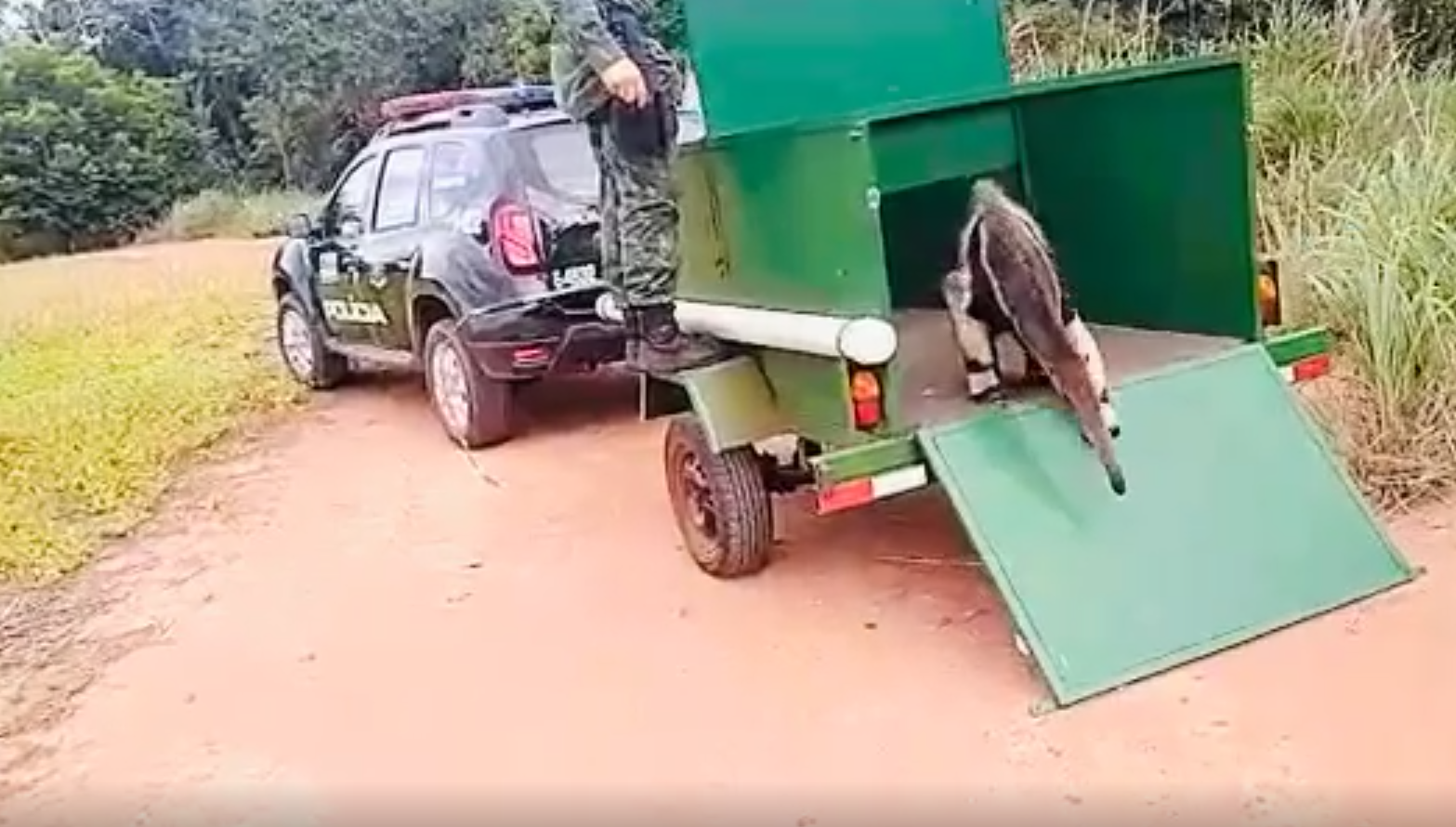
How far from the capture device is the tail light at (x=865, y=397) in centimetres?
438

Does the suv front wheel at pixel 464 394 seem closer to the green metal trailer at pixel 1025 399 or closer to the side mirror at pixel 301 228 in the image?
the side mirror at pixel 301 228

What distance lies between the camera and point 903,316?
6133mm

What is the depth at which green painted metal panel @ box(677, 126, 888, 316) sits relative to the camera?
427 centimetres

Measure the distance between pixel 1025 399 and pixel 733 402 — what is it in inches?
37.5

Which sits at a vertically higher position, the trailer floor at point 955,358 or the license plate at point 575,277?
the license plate at point 575,277

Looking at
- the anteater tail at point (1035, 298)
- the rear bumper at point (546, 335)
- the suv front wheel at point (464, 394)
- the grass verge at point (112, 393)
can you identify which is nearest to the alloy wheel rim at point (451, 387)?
the suv front wheel at point (464, 394)

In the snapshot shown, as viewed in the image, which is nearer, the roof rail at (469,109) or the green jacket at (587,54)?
the green jacket at (587,54)

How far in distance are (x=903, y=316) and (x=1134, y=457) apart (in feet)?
5.92

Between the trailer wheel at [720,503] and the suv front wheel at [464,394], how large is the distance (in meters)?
2.21

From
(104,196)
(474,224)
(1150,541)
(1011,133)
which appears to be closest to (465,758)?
(1150,541)

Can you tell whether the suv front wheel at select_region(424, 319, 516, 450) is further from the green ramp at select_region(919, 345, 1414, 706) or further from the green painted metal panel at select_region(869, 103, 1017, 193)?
the green ramp at select_region(919, 345, 1414, 706)

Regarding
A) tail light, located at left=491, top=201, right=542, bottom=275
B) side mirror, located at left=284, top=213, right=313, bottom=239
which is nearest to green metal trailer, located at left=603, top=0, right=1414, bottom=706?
tail light, located at left=491, top=201, right=542, bottom=275

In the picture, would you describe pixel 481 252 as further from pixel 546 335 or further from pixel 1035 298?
pixel 1035 298

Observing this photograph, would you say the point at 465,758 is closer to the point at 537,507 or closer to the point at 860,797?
the point at 860,797
